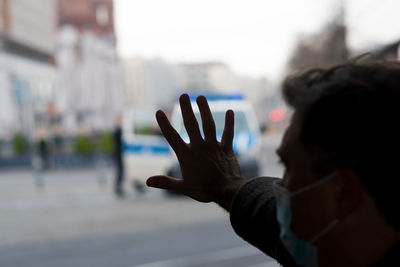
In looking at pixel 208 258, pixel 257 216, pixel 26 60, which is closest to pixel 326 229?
pixel 257 216

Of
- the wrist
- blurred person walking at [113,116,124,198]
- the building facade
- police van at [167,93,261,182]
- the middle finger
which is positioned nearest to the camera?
the middle finger

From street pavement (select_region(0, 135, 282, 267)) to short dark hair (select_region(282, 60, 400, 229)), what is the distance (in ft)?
9.21

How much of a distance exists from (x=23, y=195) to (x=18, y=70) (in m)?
26.9

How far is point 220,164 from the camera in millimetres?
1313

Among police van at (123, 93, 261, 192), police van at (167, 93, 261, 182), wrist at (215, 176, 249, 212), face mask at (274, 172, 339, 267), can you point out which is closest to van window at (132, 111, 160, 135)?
police van at (123, 93, 261, 192)

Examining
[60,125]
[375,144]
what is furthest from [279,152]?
A: [60,125]

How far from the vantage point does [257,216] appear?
128 centimetres

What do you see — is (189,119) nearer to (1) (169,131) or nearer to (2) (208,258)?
(1) (169,131)

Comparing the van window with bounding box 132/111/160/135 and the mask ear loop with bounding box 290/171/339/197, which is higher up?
the mask ear loop with bounding box 290/171/339/197

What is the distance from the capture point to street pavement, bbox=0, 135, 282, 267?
668 centimetres

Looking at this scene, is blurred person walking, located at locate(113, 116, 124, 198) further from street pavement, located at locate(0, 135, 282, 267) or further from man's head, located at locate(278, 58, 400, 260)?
man's head, located at locate(278, 58, 400, 260)

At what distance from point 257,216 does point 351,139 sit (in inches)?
16.2

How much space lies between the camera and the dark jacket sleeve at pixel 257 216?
125 cm

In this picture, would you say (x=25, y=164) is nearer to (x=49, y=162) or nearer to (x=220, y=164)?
(x=49, y=162)
